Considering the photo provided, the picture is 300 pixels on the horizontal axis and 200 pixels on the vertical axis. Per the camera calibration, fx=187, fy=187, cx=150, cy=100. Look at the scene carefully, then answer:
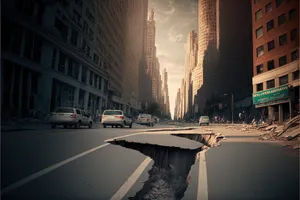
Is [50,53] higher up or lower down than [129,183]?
higher up

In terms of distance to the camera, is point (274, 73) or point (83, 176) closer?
point (83, 176)

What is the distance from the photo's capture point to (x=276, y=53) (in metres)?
3.33

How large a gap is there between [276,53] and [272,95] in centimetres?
192

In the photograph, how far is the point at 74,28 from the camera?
2.10 meters

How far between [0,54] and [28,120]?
519mm

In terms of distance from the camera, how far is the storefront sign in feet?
14.6

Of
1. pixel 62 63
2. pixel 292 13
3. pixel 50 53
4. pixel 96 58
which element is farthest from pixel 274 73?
pixel 50 53

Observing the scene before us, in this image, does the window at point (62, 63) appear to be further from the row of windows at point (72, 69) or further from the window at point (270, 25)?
the window at point (270, 25)

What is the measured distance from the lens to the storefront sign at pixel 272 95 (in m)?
4.46

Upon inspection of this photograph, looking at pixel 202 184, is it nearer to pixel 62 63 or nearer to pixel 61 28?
pixel 62 63

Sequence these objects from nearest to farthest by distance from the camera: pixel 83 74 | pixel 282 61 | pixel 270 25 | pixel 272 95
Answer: pixel 83 74, pixel 282 61, pixel 270 25, pixel 272 95

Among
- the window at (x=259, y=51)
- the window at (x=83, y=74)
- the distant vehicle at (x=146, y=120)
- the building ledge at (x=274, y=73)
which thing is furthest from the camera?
the distant vehicle at (x=146, y=120)

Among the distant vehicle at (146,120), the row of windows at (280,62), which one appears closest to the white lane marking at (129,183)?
the row of windows at (280,62)

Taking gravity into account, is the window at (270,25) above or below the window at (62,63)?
above
